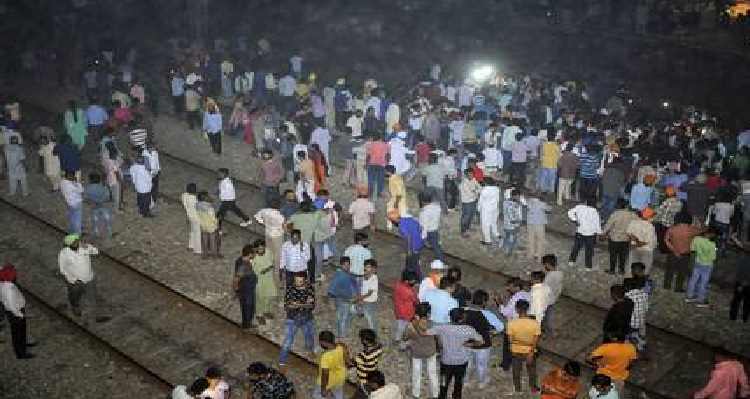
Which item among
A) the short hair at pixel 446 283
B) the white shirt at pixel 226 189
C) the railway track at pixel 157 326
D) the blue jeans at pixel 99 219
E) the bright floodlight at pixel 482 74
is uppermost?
the bright floodlight at pixel 482 74

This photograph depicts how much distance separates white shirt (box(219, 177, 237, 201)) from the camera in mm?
17205

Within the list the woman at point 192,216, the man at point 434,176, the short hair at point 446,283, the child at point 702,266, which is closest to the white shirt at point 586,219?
the child at point 702,266

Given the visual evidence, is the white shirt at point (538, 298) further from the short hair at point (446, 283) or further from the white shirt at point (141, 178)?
the white shirt at point (141, 178)

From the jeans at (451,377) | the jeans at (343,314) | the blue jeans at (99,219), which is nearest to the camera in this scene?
the jeans at (451,377)

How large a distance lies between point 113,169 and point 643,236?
1145 cm

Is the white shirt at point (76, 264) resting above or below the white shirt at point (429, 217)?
below

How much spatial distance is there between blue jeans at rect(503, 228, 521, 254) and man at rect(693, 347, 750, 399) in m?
6.31

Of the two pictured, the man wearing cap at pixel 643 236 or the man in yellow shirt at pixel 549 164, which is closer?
the man wearing cap at pixel 643 236

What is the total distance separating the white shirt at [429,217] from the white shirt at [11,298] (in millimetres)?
7098

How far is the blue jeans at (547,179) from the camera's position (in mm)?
19484

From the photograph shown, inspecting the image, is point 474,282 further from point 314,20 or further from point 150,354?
point 314,20

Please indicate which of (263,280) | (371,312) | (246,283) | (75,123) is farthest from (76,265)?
(75,123)

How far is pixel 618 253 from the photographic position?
16078 mm

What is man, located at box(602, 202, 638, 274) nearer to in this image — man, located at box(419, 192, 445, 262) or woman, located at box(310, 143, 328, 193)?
man, located at box(419, 192, 445, 262)
